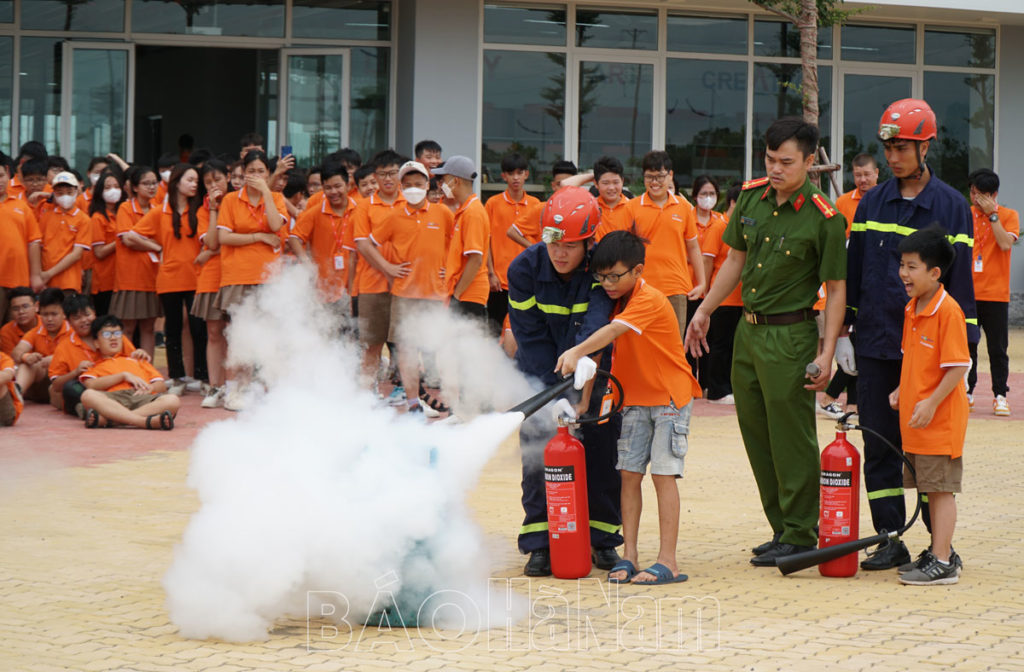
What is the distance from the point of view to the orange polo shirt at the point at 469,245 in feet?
35.9

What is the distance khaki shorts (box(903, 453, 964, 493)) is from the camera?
20.5 ft

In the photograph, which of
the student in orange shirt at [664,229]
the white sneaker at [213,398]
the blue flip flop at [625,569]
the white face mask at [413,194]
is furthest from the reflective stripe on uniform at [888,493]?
the white sneaker at [213,398]

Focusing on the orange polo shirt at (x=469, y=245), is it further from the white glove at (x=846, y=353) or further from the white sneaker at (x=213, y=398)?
the white glove at (x=846, y=353)

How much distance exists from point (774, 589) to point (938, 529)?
0.91 m

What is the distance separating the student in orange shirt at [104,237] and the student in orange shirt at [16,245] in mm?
803

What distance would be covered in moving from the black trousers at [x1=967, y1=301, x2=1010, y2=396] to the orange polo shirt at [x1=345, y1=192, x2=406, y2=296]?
5.94 m

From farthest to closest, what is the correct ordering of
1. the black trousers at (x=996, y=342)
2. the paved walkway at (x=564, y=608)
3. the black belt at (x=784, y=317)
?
the black trousers at (x=996, y=342) < the black belt at (x=784, y=317) < the paved walkway at (x=564, y=608)

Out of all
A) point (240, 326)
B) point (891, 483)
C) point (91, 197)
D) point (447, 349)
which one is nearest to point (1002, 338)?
point (447, 349)

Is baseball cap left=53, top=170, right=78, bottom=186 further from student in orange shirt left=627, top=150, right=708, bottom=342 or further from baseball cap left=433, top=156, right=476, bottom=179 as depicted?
student in orange shirt left=627, top=150, right=708, bottom=342

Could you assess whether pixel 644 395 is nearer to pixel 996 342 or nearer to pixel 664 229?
pixel 664 229

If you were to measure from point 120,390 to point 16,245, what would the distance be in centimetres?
229

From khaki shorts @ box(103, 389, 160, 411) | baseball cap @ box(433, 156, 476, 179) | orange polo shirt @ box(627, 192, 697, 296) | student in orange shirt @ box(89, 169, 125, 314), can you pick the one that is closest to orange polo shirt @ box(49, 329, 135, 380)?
khaki shorts @ box(103, 389, 160, 411)

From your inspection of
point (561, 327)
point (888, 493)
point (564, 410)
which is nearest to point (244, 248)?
point (561, 327)

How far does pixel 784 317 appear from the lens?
6633mm
